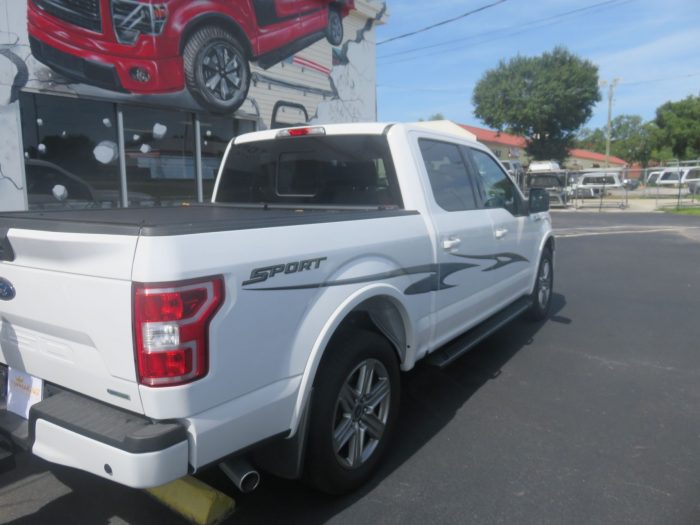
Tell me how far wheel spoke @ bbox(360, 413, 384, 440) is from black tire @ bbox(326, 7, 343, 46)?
1087 cm

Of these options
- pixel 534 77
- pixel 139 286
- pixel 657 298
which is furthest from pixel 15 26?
pixel 534 77

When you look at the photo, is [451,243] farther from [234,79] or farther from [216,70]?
[234,79]

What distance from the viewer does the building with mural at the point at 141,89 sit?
723 cm

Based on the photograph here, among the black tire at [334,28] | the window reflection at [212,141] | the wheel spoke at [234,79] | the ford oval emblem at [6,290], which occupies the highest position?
the black tire at [334,28]

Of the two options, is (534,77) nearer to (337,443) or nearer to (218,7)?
(218,7)

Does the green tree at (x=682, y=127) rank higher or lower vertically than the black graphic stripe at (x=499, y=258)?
higher

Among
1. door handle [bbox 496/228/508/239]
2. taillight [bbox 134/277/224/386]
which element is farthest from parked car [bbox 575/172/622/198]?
taillight [bbox 134/277/224/386]

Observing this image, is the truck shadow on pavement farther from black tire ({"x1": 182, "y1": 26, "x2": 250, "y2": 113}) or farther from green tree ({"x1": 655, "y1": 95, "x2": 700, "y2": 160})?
green tree ({"x1": 655, "y1": 95, "x2": 700, "y2": 160})

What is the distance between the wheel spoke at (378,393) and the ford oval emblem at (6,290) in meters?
1.76

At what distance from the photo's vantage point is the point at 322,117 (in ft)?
41.2

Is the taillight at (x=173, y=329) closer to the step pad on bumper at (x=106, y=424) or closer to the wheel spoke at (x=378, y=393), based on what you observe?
the step pad on bumper at (x=106, y=424)

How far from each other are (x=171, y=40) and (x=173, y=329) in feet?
26.5

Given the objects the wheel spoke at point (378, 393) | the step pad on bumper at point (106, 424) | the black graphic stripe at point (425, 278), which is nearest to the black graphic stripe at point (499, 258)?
the black graphic stripe at point (425, 278)

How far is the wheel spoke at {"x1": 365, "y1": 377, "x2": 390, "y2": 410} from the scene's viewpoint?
→ 2.98 meters
